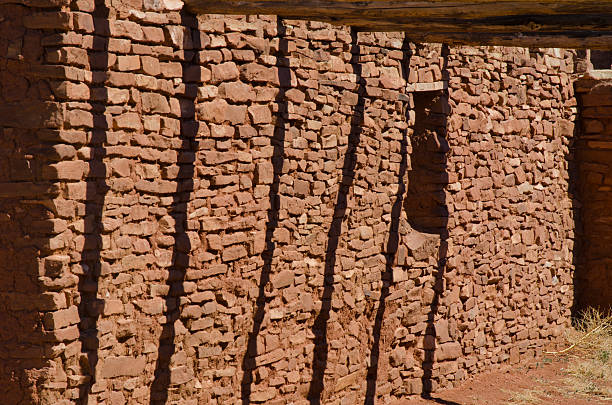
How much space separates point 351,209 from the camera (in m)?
7.16

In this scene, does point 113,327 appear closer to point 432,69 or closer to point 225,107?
point 225,107

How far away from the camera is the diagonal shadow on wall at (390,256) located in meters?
7.53

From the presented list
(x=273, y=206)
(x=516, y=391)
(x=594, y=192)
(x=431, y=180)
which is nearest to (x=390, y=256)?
(x=431, y=180)

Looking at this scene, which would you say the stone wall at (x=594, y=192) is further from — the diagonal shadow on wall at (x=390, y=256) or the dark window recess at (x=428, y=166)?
the diagonal shadow on wall at (x=390, y=256)

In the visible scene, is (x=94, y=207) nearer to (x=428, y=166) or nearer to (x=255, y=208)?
Answer: (x=255, y=208)

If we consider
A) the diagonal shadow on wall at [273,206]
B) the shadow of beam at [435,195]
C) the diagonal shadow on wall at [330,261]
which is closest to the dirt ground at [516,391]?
the shadow of beam at [435,195]

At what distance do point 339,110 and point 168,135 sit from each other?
1.72 metres

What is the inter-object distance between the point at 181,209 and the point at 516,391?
422 centimetres

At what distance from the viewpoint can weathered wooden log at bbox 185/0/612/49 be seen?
514 centimetres

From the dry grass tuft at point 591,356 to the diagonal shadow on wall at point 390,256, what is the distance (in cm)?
219

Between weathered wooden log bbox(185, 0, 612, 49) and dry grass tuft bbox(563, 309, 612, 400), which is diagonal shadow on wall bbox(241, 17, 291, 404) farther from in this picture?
dry grass tuft bbox(563, 309, 612, 400)

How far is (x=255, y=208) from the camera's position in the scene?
629cm

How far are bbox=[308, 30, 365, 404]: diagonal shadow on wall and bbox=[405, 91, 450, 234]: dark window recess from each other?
4.00 ft

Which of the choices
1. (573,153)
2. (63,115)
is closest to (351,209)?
(63,115)
